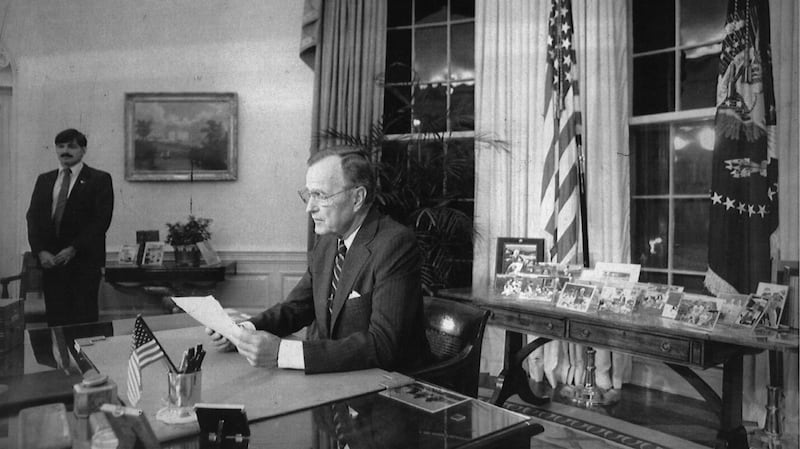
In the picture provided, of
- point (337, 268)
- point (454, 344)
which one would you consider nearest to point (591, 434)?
point (454, 344)

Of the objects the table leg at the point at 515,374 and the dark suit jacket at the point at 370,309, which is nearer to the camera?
the dark suit jacket at the point at 370,309

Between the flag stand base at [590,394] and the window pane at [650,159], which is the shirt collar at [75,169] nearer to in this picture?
the flag stand base at [590,394]

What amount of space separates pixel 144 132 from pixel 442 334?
4359 millimetres

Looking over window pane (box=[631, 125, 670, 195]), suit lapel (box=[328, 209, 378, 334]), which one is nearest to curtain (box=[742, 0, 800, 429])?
window pane (box=[631, 125, 670, 195])

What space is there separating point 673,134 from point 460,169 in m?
1.57

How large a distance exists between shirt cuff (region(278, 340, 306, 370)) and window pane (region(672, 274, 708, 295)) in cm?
318

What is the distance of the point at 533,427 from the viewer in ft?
4.08

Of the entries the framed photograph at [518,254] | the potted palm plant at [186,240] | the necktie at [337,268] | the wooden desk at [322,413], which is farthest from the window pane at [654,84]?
the potted palm plant at [186,240]

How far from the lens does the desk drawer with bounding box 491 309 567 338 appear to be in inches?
130

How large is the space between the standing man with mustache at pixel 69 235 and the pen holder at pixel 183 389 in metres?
3.45

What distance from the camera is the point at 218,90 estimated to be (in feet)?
17.9

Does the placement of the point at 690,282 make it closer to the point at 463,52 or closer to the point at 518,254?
the point at 518,254

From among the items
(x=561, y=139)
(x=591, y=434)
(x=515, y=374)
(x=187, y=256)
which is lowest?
(x=591, y=434)

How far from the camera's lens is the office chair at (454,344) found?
74.1 inches
